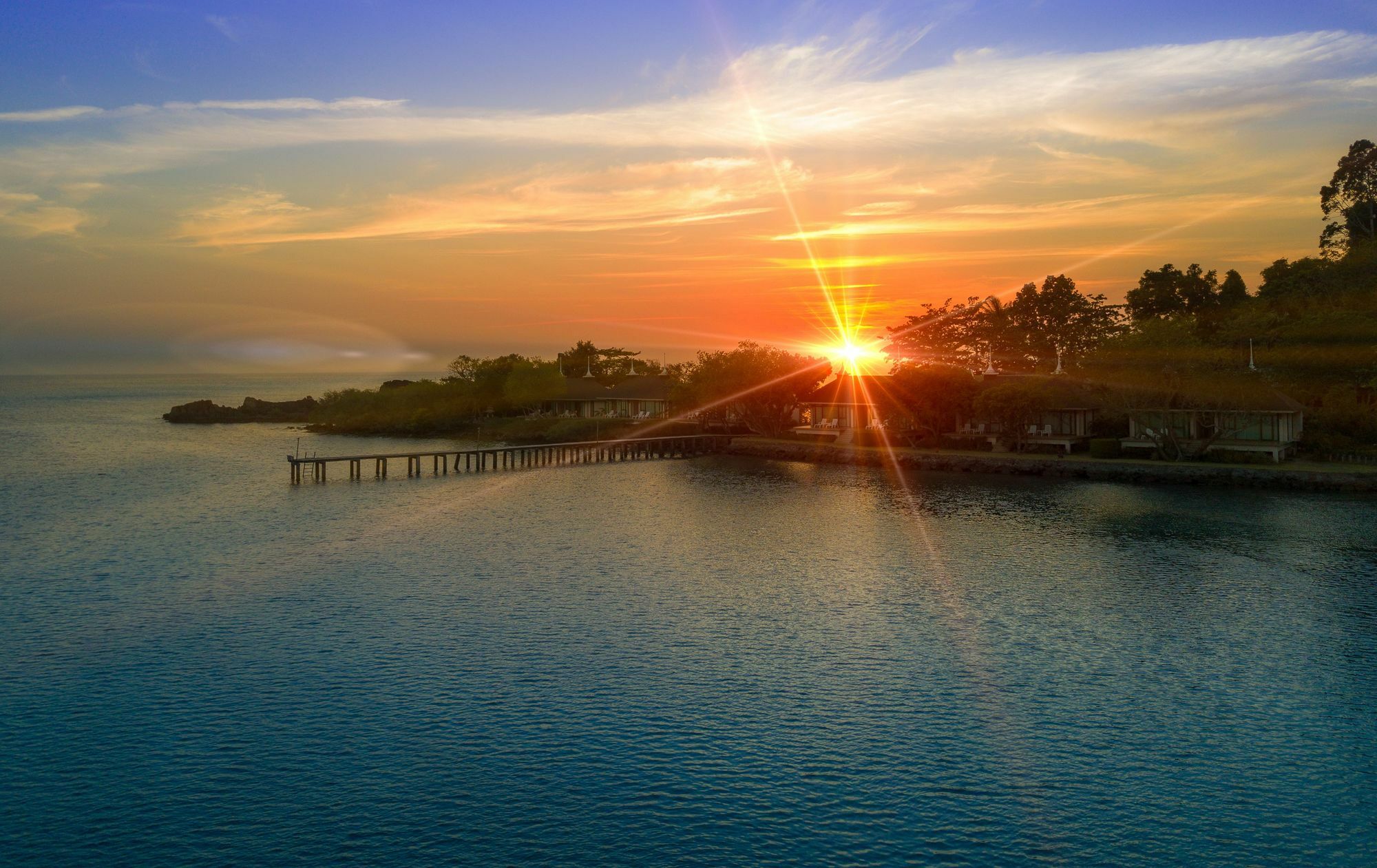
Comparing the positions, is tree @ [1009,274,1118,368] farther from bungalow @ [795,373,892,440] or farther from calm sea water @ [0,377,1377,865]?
calm sea water @ [0,377,1377,865]

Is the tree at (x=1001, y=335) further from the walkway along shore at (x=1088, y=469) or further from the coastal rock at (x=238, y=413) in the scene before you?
the coastal rock at (x=238, y=413)

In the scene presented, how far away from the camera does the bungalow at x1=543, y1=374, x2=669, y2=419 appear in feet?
342

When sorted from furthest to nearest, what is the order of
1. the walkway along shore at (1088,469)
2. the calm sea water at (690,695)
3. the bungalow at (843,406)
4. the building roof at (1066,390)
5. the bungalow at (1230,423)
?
the bungalow at (843,406)
the building roof at (1066,390)
the bungalow at (1230,423)
the walkway along shore at (1088,469)
the calm sea water at (690,695)

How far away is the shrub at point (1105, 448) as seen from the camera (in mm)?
64562

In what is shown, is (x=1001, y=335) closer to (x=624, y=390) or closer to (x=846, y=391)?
(x=846, y=391)

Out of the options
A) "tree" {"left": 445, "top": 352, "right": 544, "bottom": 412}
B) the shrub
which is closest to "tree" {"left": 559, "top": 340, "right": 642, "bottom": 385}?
"tree" {"left": 445, "top": 352, "right": 544, "bottom": 412}

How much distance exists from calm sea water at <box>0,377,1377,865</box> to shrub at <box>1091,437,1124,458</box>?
21562 mm

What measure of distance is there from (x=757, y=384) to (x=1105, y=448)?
30.7m

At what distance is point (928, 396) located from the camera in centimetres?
7219

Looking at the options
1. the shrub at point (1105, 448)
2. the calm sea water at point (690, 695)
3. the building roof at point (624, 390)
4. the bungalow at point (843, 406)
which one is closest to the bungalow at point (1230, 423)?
the shrub at point (1105, 448)

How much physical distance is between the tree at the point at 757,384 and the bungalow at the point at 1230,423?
30.3 m

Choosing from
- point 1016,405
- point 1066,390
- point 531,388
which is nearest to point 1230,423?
point 1066,390

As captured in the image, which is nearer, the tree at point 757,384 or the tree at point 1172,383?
the tree at point 1172,383

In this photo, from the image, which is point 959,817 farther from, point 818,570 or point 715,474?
point 715,474
